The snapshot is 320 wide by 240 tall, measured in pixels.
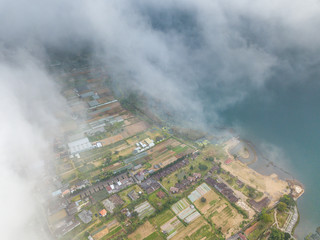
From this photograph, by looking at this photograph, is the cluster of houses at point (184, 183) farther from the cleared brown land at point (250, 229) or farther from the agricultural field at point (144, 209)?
the cleared brown land at point (250, 229)

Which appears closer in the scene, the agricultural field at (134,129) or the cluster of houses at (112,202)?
the cluster of houses at (112,202)

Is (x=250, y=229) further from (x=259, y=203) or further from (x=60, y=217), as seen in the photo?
(x=60, y=217)

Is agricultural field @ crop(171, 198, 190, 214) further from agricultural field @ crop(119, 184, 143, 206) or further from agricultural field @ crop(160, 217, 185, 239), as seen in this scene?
agricultural field @ crop(119, 184, 143, 206)

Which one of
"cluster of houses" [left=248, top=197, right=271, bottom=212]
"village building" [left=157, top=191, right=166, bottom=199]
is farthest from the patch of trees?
"village building" [left=157, top=191, right=166, bottom=199]

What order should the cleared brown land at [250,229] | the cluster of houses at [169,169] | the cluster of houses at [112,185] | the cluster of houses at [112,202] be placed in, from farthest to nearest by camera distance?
the cluster of houses at [169,169]
the cluster of houses at [112,185]
the cluster of houses at [112,202]
the cleared brown land at [250,229]

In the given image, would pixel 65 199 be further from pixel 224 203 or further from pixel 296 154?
pixel 296 154

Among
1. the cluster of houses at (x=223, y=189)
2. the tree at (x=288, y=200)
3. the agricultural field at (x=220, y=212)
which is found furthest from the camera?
the cluster of houses at (x=223, y=189)

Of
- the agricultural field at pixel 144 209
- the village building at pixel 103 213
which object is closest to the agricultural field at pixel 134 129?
the agricultural field at pixel 144 209
